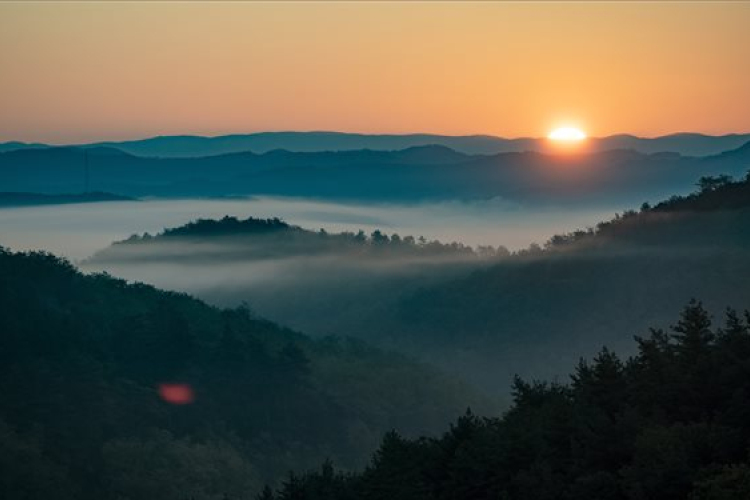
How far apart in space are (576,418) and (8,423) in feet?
252

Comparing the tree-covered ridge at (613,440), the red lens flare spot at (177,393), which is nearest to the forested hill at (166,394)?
the red lens flare spot at (177,393)

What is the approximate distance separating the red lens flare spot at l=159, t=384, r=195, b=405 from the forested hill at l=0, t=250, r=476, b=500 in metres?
0.23

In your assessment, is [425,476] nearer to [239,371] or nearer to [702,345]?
[702,345]

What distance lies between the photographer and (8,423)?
107 metres

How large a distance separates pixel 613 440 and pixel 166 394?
9450 cm

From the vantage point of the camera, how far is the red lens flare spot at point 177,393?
128m

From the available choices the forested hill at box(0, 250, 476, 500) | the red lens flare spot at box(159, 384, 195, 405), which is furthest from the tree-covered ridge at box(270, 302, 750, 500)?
the red lens flare spot at box(159, 384, 195, 405)

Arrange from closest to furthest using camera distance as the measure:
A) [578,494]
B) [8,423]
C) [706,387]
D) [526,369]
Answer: [578,494], [706,387], [8,423], [526,369]

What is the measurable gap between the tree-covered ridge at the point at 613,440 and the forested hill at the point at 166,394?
182ft

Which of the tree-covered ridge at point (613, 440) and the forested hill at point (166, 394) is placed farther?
the forested hill at point (166, 394)

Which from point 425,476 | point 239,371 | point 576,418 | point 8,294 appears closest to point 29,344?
point 8,294

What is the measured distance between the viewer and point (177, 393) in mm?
130625

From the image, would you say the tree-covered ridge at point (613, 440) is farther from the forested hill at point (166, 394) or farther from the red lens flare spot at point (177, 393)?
the red lens flare spot at point (177, 393)

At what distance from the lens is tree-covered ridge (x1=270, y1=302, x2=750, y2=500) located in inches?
1437
